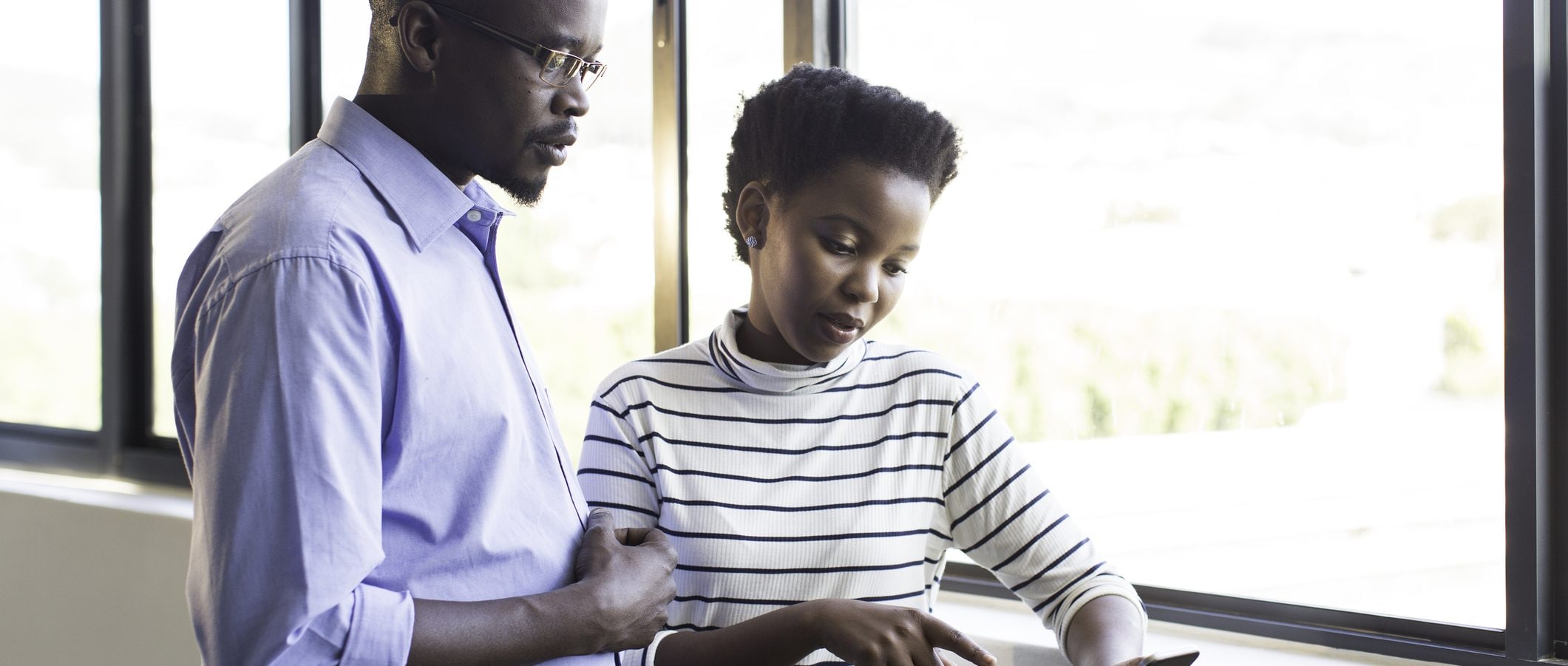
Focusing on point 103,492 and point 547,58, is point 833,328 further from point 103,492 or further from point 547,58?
point 103,492

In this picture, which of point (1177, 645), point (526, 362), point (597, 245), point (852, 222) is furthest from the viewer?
point (597, 245)

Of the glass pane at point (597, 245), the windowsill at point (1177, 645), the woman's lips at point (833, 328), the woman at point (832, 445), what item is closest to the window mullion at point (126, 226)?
the glass pane at point (597, 245)

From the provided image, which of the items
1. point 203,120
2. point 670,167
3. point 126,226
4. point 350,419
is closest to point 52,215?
point 126,226

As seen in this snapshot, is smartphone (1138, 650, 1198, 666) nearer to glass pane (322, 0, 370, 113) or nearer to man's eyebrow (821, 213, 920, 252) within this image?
man's eyebrow (821, 213, 920, 252)

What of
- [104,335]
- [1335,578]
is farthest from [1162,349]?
[104,335]

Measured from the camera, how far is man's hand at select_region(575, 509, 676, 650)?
100 cm

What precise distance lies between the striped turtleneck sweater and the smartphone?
0.65ft

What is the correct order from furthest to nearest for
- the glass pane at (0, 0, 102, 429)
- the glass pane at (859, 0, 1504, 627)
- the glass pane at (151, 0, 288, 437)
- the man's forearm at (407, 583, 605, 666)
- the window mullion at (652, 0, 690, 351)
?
1. the glass pane at (0, 0, 102, 429)
2. the glass pane at (151, 0, 288, 437)
3. the window mullion at (652, 0, 690, 351)
4. the glass pane at (859, 0, 1504, 627)
5. the man's forearm at (407, 583, 605, 666)

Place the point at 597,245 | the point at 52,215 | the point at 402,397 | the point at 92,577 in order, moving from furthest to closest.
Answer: the point at 52,215 < the point at 92,577 < the point at 597,245 < the point at 402,397

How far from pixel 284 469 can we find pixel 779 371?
633 mm

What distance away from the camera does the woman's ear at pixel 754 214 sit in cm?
132

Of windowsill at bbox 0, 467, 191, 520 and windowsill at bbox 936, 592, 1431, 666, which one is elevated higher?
windowsill at bbox 0, 467, 191, 520

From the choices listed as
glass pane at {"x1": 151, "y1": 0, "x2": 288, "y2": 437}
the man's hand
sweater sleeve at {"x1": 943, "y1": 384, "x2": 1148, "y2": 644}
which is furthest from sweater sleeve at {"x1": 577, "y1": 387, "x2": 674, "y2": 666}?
glass pane at {"x1": 151, "y1": 0, "x2": 288, "y2": 437}

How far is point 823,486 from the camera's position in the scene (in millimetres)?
1251
